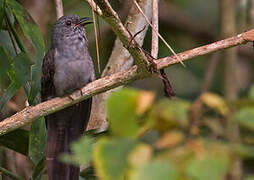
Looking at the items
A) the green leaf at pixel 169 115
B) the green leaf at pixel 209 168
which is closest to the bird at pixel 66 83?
the green leaf at pixel 169 115

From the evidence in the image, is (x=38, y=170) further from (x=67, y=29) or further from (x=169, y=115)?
(x=169, y=115)

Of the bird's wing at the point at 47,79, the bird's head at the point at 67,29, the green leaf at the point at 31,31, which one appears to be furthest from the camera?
the bird's head at the point at 67,29

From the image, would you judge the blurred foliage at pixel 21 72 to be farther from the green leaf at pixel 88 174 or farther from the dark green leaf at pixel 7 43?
the green leaf at pixel 88 174

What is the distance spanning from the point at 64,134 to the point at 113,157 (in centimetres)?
277

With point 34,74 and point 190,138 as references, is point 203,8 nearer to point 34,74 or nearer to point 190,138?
point 34,74

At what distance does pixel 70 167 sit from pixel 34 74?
0.63 m

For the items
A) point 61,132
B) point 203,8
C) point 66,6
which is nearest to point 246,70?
point 203,8

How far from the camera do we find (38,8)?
5.15m

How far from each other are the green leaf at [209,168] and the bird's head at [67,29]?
121 inches

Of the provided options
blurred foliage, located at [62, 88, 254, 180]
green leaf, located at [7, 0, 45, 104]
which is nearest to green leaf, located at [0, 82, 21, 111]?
green leaf, located at [7, 0, 45, 104]

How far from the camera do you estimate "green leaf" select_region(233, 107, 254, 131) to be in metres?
1.05

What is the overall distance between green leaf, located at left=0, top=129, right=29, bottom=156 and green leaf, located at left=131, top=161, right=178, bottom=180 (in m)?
2.63

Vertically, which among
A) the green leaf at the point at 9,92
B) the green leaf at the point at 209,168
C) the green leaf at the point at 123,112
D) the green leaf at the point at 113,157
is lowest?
the green leaf at the point at 9,92

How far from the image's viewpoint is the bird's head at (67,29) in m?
4.05
